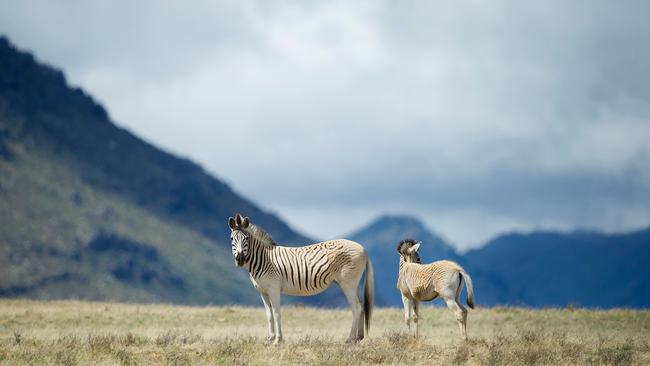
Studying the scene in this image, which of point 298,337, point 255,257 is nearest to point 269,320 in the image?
point 255,257

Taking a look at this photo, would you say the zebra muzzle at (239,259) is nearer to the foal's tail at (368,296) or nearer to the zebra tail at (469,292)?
the foal's tail at (368,296)

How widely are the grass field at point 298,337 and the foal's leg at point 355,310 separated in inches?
19.7

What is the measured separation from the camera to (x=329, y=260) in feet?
77.7

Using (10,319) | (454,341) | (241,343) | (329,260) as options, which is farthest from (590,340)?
(10,319)

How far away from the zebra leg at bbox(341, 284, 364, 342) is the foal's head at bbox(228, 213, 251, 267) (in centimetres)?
292

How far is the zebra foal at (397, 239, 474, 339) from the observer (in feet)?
79.2

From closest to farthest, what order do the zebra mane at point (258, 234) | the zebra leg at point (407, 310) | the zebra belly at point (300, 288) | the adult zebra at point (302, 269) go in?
the adult zebra at point (302, 269)
the zebra belly at point (300, 288)
the zebra mane at point (258, 234)
the zebra leg at point (407, 310)

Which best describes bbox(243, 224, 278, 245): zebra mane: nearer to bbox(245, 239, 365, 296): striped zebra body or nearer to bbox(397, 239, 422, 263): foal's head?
bbox(245, 239, 365, 296): striped zebra body

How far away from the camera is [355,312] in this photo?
2333 cm

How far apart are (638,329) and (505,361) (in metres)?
12.0

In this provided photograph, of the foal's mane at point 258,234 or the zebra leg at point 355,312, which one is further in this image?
the foal's mane at point 258,234

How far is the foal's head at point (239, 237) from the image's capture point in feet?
75.0

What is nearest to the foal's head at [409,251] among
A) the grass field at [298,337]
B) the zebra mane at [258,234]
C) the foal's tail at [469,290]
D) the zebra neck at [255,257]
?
the grass field at [298,337]

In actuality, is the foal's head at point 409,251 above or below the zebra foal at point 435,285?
above
